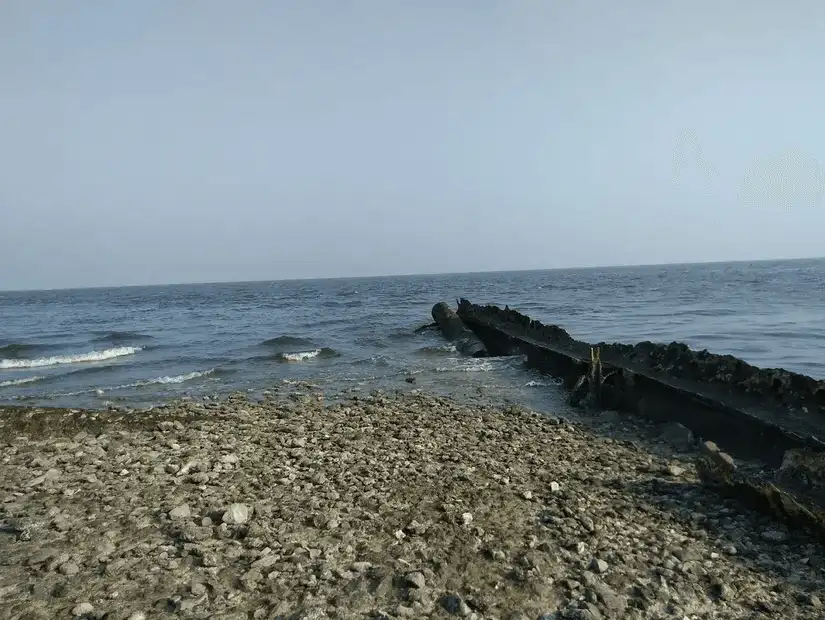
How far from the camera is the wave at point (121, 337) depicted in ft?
98.3

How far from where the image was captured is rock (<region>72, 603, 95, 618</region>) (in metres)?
4.43

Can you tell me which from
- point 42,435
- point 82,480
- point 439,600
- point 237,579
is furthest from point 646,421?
point 42,435

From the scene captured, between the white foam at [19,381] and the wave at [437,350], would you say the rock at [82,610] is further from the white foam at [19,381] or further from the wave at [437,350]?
the wave at [437,350]

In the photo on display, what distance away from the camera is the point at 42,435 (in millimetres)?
10523

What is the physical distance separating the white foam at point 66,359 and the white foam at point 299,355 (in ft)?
24.7

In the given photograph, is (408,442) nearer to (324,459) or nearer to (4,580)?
(324,459)

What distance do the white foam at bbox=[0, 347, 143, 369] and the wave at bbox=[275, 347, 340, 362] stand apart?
24.2 feet

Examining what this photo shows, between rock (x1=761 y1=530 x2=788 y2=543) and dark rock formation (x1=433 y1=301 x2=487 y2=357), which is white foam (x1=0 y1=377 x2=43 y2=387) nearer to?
dark rock formation (x1=433 y1=301 x2=487 y2=357)

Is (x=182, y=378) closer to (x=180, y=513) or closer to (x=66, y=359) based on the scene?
(x=66, y=359)

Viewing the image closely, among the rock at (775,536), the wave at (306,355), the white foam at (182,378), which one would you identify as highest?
the rock at (775,536)

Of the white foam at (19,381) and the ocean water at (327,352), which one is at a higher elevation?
the white foam at (19,381)

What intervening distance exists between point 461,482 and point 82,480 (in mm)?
4936

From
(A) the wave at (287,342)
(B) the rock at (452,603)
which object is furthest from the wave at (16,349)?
(B) the rock at (452,603)

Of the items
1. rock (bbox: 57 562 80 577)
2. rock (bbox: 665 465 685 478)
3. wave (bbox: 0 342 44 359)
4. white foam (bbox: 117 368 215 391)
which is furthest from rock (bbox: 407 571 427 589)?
wave (bbox: 0 342 44 359)
